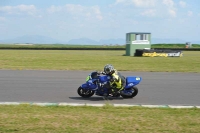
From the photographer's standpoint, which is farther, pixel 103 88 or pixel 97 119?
pixel 103 88

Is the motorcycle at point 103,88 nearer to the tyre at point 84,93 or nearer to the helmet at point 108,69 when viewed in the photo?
the tyre at point 84,93

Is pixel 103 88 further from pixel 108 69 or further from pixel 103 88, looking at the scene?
pixel 108 69

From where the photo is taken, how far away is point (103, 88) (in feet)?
37.6

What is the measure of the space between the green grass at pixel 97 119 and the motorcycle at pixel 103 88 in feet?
7.42

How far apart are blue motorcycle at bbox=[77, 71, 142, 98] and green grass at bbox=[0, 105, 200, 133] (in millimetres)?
2261

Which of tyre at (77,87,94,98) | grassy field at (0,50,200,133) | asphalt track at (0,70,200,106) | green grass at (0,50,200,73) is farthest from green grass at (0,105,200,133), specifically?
green grass at (0,50,200,73)

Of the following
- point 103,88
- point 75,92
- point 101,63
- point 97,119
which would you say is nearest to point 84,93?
point 103,88

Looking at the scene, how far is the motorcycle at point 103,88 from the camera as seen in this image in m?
11.4

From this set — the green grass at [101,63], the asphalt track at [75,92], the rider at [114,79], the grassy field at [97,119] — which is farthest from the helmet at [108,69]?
the green grass at [101,63]

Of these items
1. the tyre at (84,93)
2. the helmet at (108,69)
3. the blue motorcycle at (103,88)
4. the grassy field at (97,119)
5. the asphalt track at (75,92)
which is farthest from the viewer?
the tyre at (84,93)

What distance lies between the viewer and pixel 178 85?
1466 centimetres

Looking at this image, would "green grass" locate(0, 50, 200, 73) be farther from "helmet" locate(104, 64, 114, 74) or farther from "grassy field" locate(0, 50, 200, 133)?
"grassy field" locate(0, 50, 200, 133)

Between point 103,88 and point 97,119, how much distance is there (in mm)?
3988

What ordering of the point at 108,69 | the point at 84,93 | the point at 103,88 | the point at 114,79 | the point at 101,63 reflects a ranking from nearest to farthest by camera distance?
1. the point at 108,69
2. the point at 114,79
3. the point at 103,88
4. the point at 84,93
5. the point at 101,63
